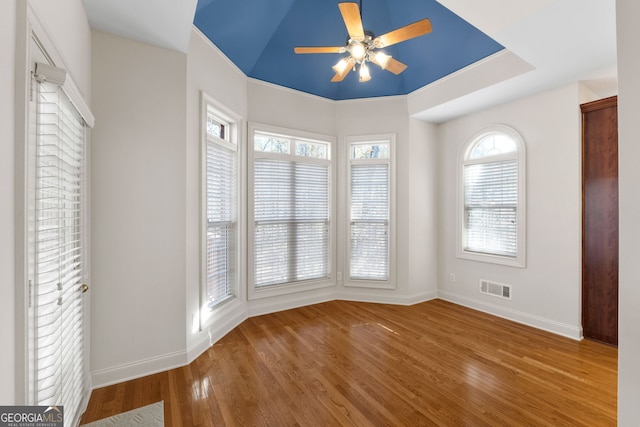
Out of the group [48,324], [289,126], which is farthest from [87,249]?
[289,126]

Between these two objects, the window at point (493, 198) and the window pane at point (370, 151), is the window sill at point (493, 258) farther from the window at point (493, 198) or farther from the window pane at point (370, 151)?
the window pane at point (370, 151)

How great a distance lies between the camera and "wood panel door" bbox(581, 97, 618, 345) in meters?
2.93

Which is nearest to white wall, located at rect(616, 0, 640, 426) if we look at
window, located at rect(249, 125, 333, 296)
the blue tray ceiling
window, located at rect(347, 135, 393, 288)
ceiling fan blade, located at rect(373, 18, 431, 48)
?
ceiling fan blade, located at rect(373, 18, 431, 48)

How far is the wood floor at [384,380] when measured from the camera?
1.93 metres

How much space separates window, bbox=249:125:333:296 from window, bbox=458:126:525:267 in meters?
2.02

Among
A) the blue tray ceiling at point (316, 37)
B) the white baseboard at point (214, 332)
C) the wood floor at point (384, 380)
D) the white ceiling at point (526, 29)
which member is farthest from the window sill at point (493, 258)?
the white baseboard at point (214, 332)

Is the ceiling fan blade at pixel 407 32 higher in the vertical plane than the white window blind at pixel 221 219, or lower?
higher

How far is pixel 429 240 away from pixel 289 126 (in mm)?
2744

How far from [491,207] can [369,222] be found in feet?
5.51

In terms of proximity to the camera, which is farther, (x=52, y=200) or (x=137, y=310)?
(x=137, y=310)

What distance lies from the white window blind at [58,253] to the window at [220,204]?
105cm

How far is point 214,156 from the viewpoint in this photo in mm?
3080

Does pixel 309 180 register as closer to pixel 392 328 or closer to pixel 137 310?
pixel 392 328

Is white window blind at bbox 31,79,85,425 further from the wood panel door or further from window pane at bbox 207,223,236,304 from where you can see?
the wood panel door
